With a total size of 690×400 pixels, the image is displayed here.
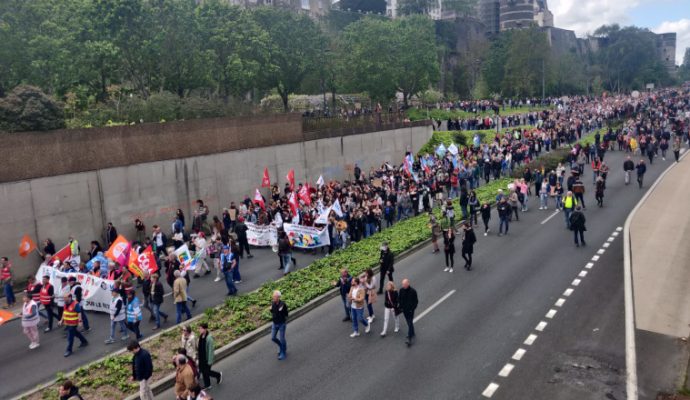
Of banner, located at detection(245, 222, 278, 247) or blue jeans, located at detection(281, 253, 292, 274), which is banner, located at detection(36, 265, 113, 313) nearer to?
blue jeans, located at detection(281, 253, 292, 274)

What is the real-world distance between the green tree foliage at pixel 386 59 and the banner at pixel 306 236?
3275 cm

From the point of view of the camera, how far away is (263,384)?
39.7 feet

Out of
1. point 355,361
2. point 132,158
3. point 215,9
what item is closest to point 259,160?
point 132,158

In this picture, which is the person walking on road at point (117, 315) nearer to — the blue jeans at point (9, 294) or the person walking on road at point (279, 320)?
the person walking on road at point (279, 320)

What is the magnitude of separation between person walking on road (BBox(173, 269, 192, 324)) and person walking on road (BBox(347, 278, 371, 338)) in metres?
4.56

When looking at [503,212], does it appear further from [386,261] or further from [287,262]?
[287,262]

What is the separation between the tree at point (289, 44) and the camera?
4641 centimetres

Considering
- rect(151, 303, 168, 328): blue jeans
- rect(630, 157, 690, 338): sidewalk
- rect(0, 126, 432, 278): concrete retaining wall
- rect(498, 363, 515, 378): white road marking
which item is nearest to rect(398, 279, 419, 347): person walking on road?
rect(498, 363, 515, 378): white road marking

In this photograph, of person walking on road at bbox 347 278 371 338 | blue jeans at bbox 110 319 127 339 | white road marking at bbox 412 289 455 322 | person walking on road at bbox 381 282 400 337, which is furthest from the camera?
white road marking at bbox 412 289 455 322

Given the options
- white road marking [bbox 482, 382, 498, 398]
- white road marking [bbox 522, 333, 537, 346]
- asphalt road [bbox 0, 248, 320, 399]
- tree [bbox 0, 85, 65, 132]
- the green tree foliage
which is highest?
the green tree foliage

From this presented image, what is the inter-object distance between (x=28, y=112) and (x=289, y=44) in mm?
28464

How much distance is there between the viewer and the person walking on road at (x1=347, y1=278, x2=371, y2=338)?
14.0m

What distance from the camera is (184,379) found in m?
10.3

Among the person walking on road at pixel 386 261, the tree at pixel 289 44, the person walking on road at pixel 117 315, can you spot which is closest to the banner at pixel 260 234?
the person walking on road at pixel 386 261
